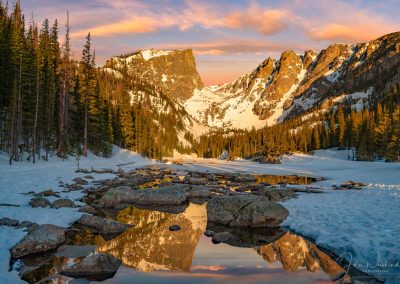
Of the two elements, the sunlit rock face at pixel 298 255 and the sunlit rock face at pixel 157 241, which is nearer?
the sunlit rock face at pixel 298 255

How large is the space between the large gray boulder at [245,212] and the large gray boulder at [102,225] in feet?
16.0

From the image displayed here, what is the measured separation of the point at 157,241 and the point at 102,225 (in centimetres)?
318

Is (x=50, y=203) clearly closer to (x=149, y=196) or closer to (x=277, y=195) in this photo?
(x=149, y=196)

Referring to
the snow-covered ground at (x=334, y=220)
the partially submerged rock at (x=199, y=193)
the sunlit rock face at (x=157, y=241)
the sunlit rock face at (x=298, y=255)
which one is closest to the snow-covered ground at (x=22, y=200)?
the snow-covered ground at (x=334, y=220)

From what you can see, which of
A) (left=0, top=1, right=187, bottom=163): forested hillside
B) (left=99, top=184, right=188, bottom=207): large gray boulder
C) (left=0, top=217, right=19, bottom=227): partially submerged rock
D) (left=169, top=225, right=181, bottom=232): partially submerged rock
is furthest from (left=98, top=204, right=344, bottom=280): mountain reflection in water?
(left=0, top=1, right=187, bottom=163): forested hillside

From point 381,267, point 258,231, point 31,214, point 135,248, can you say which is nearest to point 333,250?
point 381,267

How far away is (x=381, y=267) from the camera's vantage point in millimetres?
10312

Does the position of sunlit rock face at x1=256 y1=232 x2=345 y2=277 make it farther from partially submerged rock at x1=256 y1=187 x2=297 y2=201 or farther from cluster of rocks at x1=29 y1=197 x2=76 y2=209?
cluster of rocks at x1=29 y1=197 x2=76 y2=209

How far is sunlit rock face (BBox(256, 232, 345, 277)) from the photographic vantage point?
11.1 meters

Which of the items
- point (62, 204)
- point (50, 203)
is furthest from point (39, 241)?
point (50, 203)

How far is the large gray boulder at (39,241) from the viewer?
11383 millimetres

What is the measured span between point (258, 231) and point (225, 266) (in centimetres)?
553

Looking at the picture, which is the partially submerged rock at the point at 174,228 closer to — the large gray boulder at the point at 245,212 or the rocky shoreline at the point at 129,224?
the rocky shoreline at the point at 129,224

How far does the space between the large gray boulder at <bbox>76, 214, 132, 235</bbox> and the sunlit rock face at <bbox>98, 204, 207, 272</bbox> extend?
504 millimetres
